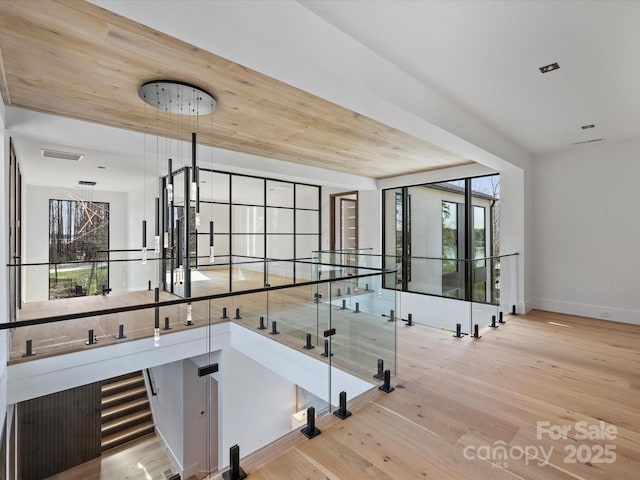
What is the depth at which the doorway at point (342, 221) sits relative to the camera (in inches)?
336

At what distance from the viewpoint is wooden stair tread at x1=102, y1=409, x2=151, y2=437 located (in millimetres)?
6117

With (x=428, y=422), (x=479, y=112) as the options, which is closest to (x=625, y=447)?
(x=428, y=422)

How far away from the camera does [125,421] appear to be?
6.40 m

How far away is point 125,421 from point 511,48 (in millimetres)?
8210

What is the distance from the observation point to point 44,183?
26.5 ft

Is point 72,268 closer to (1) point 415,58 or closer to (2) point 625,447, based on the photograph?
(1) point 415,58

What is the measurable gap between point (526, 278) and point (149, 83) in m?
5.66

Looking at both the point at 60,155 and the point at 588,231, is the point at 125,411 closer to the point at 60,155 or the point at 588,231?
the point at 60,155

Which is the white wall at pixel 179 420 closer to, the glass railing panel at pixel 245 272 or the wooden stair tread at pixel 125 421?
the wooden stair tread at pixel 125 421

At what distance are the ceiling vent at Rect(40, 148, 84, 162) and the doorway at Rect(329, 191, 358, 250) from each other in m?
5.35

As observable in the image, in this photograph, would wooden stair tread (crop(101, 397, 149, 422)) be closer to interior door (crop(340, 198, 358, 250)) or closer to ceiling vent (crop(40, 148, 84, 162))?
ceiling vent (crop(40, 148, 84, 162))

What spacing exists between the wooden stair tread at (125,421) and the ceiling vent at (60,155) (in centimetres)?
485

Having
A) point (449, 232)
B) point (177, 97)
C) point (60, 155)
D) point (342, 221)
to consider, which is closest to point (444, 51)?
point (177, 97)

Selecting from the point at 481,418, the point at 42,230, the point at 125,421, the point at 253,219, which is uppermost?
the point at 253,219
